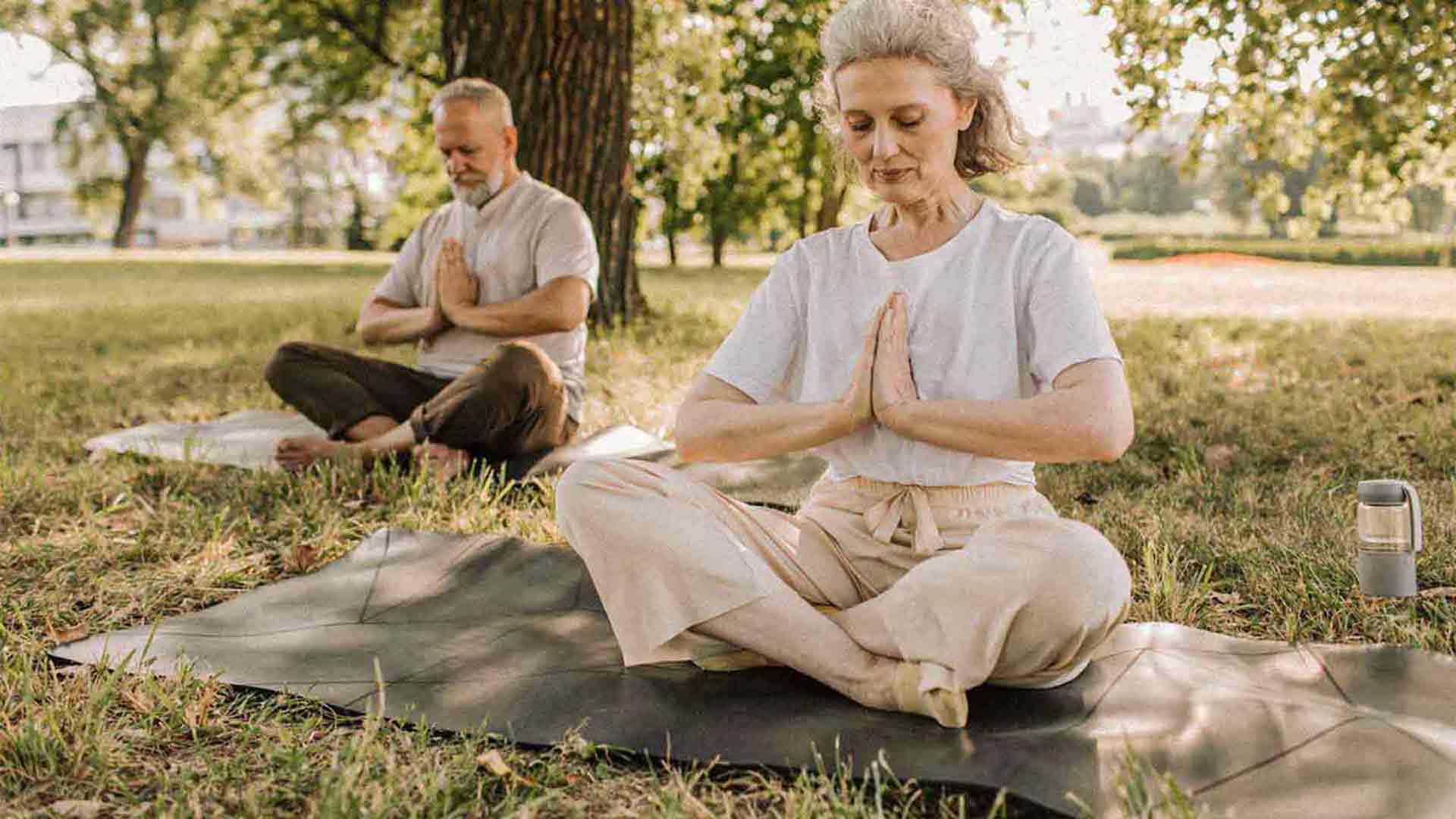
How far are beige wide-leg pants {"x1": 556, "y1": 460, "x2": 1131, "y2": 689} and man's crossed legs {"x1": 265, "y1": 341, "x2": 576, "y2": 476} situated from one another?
203 centimetres

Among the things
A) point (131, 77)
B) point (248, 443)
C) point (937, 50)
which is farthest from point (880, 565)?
point (131, 77)

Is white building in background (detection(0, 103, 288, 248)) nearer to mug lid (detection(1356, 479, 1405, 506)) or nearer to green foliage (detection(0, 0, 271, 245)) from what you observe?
green foliage (detection(0, 0, 271, 245))

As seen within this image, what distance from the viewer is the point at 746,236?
118ft

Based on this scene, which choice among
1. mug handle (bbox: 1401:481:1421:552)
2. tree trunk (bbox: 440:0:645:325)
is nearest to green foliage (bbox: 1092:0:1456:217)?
tree trunk (bbox: 440:0:645:325)

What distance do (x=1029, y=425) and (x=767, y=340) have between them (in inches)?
26.9

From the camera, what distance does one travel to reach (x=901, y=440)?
8.68ft

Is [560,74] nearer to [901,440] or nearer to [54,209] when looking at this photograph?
[901,440]

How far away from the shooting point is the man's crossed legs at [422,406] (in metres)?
4.71

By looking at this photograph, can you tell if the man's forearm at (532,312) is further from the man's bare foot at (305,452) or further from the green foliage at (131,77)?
the green foliage at (131,77)

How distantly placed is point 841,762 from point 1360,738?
3.09 ft

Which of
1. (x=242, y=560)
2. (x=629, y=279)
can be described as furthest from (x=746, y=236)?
(x=242, y=560)

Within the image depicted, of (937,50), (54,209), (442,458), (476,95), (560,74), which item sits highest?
(54,209)

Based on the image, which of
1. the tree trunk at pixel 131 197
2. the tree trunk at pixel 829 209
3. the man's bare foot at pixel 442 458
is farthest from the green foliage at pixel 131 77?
the man's bare foot at pixel 442 458

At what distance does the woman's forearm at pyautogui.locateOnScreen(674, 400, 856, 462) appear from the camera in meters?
2.57
